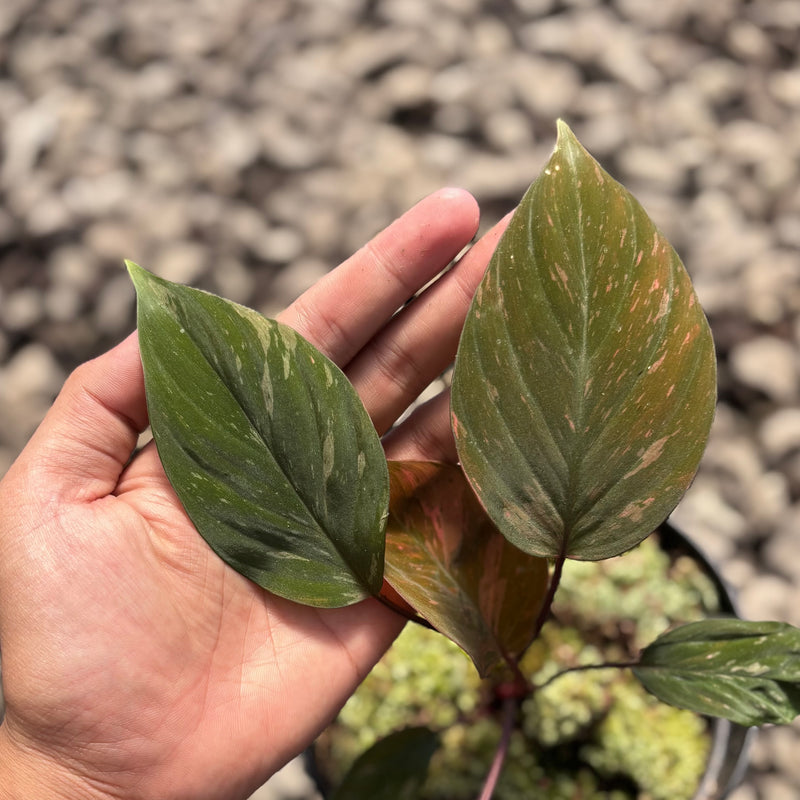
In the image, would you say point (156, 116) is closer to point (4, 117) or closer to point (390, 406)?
point (4, 117)

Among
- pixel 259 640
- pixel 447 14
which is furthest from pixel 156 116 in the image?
pixel 259 640

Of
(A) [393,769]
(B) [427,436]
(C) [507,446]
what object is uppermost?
(C) [507,446]

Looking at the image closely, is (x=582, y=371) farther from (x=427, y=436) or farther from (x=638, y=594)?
(x=638, y=594)

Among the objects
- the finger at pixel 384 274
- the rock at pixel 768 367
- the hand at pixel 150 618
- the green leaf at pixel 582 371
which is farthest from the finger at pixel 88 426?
the rock at pixel 768 367

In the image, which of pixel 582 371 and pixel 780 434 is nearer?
pixel 582 371

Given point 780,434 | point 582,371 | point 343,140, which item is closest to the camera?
point 582,371

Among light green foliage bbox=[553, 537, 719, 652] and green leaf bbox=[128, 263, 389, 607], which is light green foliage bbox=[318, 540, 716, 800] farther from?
green leaf bbox=[128, 263, 389, 607]

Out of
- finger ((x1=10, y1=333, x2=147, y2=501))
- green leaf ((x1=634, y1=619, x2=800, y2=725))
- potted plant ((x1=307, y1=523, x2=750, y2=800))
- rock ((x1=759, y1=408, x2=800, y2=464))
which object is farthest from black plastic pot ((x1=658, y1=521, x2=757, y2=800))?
finger ((x1=10, y1=333, x2=147, y2=501))

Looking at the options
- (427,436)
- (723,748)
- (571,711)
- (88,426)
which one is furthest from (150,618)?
(723,748)
